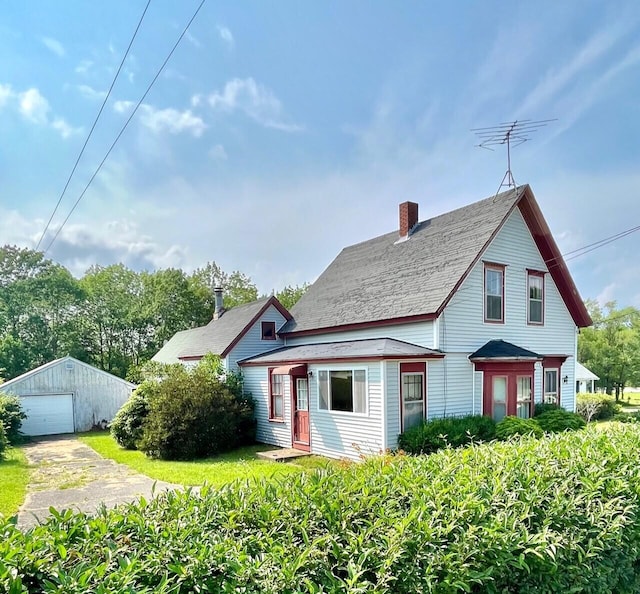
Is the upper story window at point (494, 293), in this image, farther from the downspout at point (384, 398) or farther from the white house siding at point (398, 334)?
the downspout at point (384, 398)

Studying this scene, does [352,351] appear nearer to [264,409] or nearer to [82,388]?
[264,409]

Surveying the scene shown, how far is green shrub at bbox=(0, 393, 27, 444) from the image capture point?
18438 millimetres

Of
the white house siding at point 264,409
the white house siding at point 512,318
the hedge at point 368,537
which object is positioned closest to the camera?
the hedge at point 368,537

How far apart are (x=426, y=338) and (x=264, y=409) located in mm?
6864

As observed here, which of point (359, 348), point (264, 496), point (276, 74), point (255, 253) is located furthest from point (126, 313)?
point (264, 496)

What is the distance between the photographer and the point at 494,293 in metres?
15.8

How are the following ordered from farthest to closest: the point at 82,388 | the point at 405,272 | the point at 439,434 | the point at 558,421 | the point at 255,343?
the point at 82,388 < the point at 255,343 < the point at 405,272 < the point at 558,421 < the point at 439,434

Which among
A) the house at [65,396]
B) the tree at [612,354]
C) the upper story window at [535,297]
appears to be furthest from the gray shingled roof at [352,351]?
the tree at [612,354]

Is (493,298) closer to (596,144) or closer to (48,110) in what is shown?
(596,144)

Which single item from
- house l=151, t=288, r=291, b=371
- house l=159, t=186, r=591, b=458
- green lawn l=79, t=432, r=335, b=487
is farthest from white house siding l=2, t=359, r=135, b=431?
house l=159, t=186, r=591, b=458

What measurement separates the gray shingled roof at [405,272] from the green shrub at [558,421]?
5.52m

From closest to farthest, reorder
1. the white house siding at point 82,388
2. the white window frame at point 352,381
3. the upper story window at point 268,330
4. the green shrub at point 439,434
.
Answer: the green shrub at point 439,434 < the white window frame at point 352,381 < the upper story window at point 268,330 < the white house siding at point 82,388

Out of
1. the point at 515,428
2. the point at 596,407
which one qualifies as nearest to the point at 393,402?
the point at 515,428

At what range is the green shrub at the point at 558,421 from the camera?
14655 millimetres
